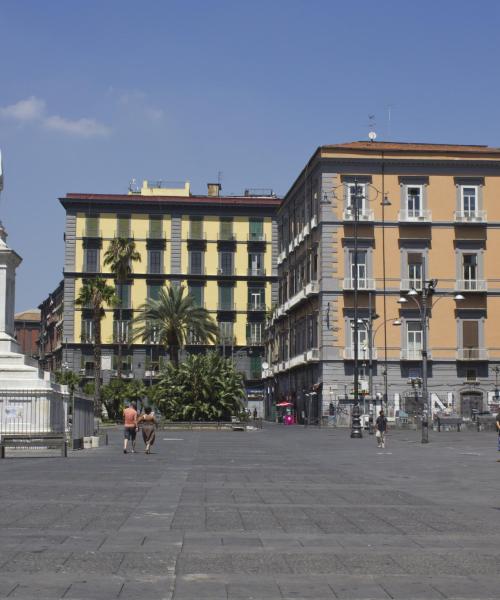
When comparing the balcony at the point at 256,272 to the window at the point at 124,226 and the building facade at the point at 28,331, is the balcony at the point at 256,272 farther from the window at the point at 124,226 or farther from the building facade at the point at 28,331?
the building facade at the point at 28,331

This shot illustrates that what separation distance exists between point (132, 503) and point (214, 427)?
45915 mm

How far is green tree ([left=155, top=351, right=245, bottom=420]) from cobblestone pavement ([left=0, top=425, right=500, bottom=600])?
40032 mm

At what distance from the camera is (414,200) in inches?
2719

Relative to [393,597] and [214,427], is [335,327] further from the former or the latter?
[393,597]

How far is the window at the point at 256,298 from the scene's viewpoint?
340ft

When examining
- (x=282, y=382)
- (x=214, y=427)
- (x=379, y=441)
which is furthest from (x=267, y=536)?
(x=282, y=382)

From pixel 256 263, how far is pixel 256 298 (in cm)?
349

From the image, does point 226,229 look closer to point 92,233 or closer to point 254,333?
point 254,333

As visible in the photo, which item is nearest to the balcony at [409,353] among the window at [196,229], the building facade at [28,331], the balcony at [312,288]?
the balcony at [312,288]

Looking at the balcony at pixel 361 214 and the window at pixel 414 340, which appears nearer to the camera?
the window at pixel 414 340

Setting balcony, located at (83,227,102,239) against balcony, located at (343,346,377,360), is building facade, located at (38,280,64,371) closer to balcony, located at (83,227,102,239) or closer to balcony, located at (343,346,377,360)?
balcony, located at (83,227,102,239)

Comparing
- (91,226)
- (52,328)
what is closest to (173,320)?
(91,226)

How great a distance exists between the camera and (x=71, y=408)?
109 ft

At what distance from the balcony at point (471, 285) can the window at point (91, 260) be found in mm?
43038
